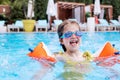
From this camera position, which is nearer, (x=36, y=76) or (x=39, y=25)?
(x=36, y=76)


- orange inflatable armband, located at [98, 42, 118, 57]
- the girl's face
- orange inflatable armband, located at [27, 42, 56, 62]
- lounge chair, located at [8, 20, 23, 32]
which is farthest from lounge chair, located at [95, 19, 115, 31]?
the girl's face

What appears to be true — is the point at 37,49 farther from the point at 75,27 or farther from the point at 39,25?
the point at 39,25

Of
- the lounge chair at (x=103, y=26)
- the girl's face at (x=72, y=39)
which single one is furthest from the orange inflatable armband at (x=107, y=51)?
the lounge chair at (x=103, y=26)

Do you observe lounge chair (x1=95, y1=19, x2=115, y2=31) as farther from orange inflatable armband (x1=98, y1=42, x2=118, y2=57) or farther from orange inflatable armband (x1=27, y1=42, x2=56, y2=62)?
orange inflatable armband (x1=27, y1=42, x2=56, y2=62)

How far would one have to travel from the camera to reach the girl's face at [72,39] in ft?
11.0

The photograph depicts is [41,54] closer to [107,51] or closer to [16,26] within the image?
[107,51]

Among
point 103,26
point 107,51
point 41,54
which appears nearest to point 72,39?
point 41,54

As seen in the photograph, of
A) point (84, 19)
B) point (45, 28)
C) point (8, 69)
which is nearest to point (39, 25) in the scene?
point (45, 28)

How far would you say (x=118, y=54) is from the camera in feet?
11.4

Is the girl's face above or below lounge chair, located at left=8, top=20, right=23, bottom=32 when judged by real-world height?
above

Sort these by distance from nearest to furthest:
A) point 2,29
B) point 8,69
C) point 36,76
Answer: point 36,76 < point 8,69 < point 2,29

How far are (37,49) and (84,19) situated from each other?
19.2 m

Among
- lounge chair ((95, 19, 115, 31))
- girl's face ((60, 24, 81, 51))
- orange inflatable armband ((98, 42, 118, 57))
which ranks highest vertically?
girl's face ((60, 24, 81, 51))

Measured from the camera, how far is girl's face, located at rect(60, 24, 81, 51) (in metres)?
3.36
